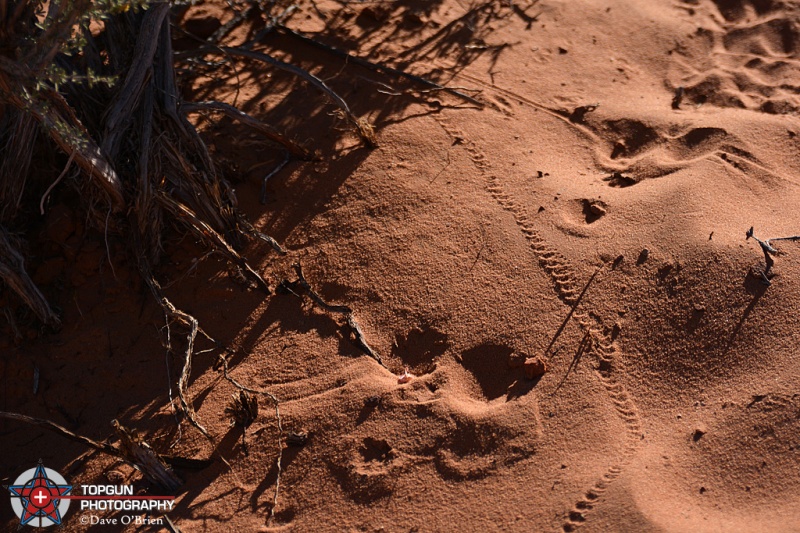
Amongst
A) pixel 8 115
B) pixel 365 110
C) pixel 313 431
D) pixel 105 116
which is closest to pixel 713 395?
pixel 313 431

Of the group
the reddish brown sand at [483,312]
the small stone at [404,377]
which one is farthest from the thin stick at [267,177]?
the small stone at [404,377]

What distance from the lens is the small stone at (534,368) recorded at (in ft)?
8.27

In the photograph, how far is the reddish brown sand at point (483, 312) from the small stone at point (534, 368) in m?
0.03

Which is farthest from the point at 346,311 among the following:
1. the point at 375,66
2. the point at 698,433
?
the point at 375,66

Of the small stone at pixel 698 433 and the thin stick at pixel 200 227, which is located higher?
the thin stick at pixel 200 227

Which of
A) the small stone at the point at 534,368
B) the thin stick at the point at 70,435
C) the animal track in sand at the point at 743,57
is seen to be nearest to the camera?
the thin stick at the point at 70,435

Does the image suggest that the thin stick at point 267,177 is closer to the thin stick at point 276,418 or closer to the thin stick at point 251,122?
the thin stick at point 251,122

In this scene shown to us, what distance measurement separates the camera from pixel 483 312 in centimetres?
274

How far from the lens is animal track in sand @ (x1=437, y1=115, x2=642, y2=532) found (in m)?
2.22

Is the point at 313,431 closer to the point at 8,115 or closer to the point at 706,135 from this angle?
the point at 8,115

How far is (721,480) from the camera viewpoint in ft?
7.26

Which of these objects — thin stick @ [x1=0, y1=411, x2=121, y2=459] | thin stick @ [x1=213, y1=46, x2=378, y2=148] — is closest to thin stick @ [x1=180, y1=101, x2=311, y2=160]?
thin stick @ [x1=213, y1=46, x2=378, y2=148]

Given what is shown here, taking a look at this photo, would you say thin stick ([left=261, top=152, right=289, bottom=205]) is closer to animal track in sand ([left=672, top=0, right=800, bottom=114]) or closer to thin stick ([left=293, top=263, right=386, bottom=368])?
thin stick ([left=293, top=263, right=386, bottom=368])

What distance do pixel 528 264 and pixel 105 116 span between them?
1756mm
